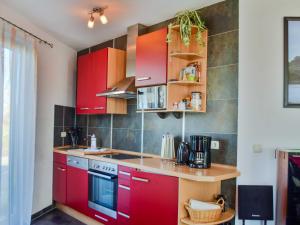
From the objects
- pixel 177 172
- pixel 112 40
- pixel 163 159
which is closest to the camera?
pixel 177 172

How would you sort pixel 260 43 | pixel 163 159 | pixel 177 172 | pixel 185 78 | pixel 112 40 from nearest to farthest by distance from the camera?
pixel 177 172, pixel 260 43, pixel 185 78, pixel 163 159, pixel 112 40

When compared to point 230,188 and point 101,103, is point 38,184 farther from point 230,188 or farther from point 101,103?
point 230,188

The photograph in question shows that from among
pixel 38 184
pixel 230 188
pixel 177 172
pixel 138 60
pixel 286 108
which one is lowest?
pixel 38 184

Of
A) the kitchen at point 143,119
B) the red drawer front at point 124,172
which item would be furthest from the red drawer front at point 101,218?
the red drawer front at point 124,172

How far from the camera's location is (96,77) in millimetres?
3727

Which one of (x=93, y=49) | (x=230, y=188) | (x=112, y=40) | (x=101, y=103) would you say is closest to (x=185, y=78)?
(x=230, y=188)

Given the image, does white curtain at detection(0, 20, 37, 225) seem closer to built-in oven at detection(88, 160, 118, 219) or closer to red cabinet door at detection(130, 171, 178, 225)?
built-in oven at detection(88, 160, 118, 219)

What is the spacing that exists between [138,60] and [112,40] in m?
1.03

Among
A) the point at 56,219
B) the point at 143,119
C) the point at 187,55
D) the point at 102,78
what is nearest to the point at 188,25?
the point at 187,55

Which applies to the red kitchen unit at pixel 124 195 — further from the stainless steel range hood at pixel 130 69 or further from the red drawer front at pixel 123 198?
the stainless steel range hood at pixel 130 69

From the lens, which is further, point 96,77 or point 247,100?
point 96,77

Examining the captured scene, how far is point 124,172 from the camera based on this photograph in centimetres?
279

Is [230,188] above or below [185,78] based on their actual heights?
below

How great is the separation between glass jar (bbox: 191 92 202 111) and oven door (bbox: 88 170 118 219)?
1104mm
